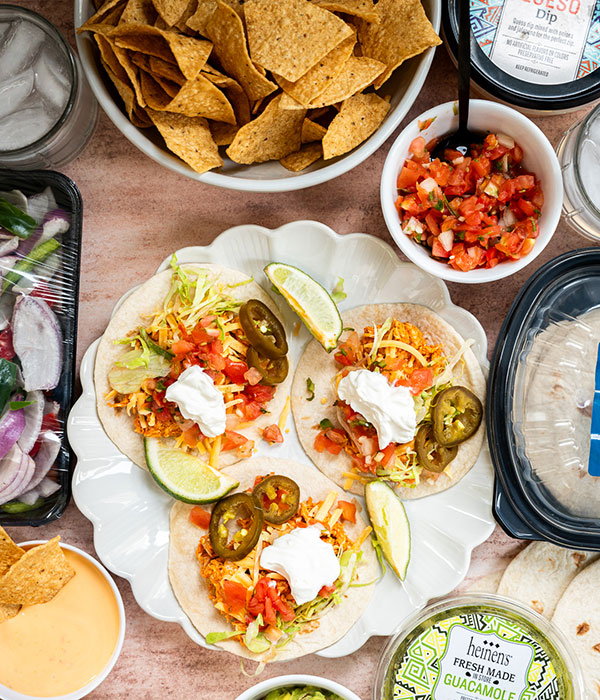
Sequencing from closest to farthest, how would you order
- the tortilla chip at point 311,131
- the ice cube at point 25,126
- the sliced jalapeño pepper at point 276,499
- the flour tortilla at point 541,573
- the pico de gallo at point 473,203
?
the tortilla chip at point 311,131 → the pico de gallo at point 473,203 → the ice cube at point 25,126 → the sliced jalapeño pepper at point 276,499 → the flour tortilla at point 541,573

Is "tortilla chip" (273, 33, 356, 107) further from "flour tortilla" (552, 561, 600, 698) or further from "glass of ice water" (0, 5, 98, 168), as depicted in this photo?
"flour tortilla" (552, 561, 600, 698)

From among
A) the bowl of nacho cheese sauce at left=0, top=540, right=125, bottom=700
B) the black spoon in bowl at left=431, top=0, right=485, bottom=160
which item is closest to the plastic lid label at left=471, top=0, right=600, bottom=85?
the black spoon in bowl at left=431, top=0, right=485, bottom=160

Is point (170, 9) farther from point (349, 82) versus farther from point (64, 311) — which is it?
point (64, 311)

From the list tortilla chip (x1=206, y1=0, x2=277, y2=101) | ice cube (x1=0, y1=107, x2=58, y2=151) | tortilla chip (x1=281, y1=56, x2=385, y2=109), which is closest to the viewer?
tortilla chip (x1=206, y1=0, x2=277, y2=101)

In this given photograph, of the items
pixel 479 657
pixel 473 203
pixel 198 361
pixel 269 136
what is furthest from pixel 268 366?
pixel 479 657

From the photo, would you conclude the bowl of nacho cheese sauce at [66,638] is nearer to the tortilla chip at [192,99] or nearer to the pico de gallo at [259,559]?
the pico de gallo at [259,559]

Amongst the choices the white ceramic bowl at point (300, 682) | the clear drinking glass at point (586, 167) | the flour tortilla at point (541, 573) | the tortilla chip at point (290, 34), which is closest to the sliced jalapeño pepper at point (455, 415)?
the flour tortilla at point (541, 573)
